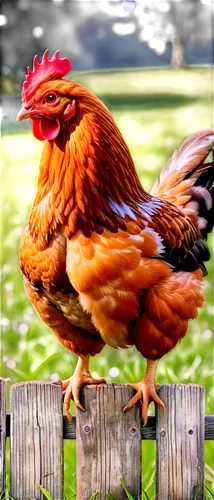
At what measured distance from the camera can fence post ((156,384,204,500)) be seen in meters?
2.38

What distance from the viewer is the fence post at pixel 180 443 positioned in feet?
7.80

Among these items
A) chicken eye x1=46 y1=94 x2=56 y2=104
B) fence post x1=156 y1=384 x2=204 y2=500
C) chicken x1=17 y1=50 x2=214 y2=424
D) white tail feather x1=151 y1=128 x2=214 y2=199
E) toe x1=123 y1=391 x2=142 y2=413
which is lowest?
fence post x1=156 y1=384 x2=204 y2=500

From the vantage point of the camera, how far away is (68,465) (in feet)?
9.65

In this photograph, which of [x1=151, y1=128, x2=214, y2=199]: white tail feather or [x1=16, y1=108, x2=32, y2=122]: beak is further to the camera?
[x1=151, y1=128, x2=214, y2=199]: white tail feather

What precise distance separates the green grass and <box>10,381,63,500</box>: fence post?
310 millimetres

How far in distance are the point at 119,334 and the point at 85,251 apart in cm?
27

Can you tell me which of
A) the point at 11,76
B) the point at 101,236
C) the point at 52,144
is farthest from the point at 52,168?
the point at 11,76

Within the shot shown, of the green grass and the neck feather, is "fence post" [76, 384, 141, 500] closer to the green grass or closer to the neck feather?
the green grass

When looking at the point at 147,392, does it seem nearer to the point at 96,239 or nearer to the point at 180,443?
the point at 180,443

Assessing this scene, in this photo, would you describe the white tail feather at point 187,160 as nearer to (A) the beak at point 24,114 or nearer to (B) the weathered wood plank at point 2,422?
(A) the beak at point 24,114

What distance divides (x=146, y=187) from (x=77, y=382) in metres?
3.63

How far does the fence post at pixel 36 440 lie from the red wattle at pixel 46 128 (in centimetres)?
78

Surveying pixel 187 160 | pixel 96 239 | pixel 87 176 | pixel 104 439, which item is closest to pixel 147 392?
pixel 104 439

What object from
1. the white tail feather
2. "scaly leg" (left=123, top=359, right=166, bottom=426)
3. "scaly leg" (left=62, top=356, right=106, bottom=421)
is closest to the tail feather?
the white tail feather
